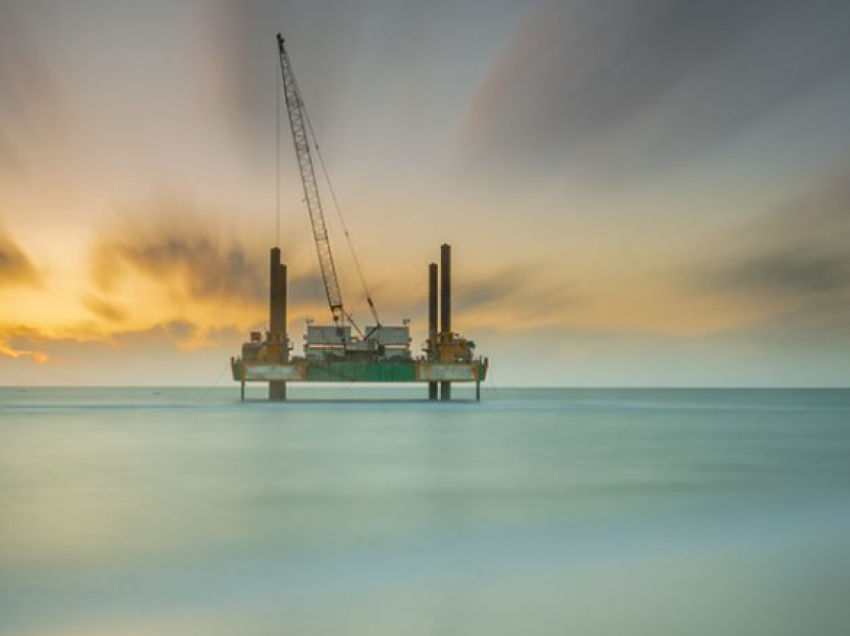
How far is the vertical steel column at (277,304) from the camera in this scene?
98.9 m

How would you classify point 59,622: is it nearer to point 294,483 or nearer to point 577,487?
point 294,483

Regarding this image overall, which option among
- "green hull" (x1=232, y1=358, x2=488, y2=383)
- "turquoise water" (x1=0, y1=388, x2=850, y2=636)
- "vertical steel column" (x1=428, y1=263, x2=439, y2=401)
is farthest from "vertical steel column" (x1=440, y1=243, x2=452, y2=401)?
"turquoise water" (x1=0, y1=388, x2=850, y2=636)

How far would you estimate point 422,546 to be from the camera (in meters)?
12.6

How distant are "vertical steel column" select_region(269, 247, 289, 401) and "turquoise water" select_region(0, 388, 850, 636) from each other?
2802 inches

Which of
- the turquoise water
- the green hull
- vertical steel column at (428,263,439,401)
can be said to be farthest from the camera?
vertical steel column at (428,263,439,401)

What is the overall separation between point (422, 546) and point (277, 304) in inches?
3668

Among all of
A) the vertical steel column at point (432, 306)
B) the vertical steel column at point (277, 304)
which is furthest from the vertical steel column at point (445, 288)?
the vertical steel column at point (277, 304)

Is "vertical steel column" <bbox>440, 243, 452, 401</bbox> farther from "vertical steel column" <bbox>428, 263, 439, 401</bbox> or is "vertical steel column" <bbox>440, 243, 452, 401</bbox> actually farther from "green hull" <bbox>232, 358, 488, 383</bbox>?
"green hull" <bbox>232, 358, 488, 383</bbox>

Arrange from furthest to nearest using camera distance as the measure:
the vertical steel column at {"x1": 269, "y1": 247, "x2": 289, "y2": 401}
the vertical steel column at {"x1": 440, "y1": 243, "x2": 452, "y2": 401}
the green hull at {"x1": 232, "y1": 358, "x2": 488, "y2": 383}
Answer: the vertical steel column at {"x1": 440, "y1": 243, "x2": 452, "y2": 401}, the vertical steel column at {"x1": 269, "y1": 247, "x2": 289, "y2": 401}, the green hull at {"x1": 232, "y1": 358, "x2": 488, "y2": 383}

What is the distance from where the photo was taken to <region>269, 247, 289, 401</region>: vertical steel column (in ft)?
324

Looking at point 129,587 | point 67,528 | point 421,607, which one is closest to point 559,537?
point 421,607

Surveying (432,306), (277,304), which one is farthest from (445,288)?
(277,304)

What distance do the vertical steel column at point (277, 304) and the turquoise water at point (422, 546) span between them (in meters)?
71.2

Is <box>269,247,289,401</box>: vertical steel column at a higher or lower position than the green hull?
higher
